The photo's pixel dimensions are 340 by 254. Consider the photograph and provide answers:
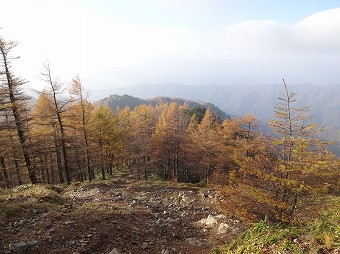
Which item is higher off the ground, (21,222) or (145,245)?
(21,222)

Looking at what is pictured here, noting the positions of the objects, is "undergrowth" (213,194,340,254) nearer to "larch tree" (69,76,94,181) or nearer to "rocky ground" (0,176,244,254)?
"rocky ground" (0,176,244,254)

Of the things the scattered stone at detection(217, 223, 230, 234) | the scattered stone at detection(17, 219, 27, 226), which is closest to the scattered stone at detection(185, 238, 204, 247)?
the scattered stone at detection(217, 223, 230, 234)

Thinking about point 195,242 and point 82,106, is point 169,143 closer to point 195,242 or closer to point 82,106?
point 82,106

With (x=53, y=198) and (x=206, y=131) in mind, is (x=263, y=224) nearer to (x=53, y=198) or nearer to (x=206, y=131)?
(x=53, y=198)

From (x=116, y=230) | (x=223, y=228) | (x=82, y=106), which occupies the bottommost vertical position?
(x=223, y=228)

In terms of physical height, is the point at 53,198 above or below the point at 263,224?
below

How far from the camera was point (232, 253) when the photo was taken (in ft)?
26.0

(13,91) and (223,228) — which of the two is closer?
(223,228)

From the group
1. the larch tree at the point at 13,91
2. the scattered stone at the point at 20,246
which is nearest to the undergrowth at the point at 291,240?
Result: the scattered stone at the point at 20,246

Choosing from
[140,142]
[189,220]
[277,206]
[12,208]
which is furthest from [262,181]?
[140,142]

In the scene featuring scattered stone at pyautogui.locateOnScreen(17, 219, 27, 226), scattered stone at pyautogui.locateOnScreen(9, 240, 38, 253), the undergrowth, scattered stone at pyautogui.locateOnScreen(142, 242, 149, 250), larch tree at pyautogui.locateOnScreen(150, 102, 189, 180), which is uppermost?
the undergrowth

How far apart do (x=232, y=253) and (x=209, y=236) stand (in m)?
4.81

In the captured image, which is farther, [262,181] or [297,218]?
[262,181]

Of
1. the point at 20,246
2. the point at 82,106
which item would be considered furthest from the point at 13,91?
the point at 20,246
